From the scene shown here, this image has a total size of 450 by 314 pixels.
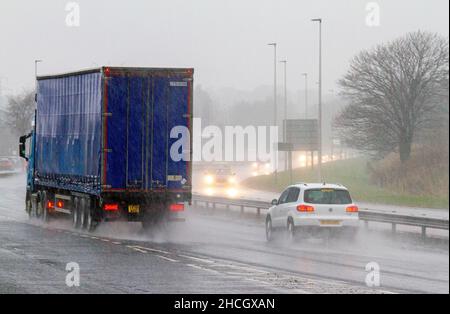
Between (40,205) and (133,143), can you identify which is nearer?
(133,143)

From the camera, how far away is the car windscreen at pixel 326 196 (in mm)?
25078

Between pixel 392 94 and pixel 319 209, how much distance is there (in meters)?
45.0

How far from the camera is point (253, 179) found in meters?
84.3

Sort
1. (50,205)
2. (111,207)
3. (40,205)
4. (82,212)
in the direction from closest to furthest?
(111,207), (82,212), (50,205), (40,205)

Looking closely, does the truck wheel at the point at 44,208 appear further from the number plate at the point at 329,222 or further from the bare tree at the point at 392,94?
the bare tree at the point at 392,94

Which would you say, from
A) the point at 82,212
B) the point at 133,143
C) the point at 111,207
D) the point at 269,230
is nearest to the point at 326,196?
the point at 269,230

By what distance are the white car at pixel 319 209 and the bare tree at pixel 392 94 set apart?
3866 centimetres

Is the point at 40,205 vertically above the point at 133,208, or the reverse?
the point at 133,208

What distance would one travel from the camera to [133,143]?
86.2 ft

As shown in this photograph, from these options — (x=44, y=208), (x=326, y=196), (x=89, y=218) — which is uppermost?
(x=326, y=196)

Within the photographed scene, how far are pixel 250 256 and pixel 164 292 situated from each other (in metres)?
7.36

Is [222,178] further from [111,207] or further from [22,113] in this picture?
[111,207]

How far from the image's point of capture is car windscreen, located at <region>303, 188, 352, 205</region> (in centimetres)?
2508
